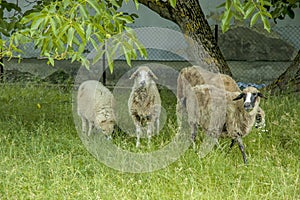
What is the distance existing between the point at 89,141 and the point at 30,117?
6.37 feet

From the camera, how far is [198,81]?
6.36 meters

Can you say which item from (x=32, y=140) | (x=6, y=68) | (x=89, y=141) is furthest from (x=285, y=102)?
(x=6, y=68)

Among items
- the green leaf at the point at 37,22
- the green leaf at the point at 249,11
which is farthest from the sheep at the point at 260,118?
the green leaf at the point at 37,22

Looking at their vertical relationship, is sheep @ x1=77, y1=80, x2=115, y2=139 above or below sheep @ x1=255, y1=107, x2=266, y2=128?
below

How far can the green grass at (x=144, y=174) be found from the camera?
458 centimetres

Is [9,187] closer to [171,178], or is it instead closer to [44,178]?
[44,178]

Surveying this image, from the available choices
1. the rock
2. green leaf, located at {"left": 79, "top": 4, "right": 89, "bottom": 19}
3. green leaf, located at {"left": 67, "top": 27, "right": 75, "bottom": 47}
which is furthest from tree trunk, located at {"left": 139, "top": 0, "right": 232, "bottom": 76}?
the rock

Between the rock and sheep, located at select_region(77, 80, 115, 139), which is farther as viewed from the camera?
the rock

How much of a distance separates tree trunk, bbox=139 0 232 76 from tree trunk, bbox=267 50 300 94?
4.64 feet

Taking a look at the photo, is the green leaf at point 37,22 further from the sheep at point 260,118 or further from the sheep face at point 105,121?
the sheep at point 260,118

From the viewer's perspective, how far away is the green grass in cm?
458

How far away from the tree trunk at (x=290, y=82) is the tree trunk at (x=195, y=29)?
1414mm

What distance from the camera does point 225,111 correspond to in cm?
559

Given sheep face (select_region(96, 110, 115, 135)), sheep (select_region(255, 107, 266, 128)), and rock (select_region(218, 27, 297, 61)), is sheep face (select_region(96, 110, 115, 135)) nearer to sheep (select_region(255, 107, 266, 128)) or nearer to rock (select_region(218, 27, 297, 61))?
sheep (select_region(255, 107, 266, 128))
